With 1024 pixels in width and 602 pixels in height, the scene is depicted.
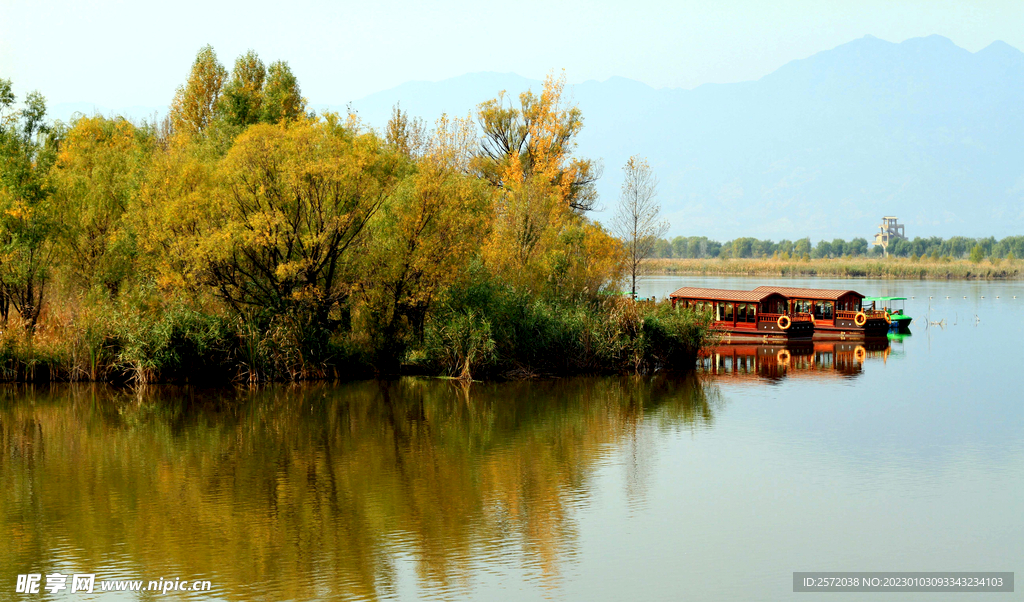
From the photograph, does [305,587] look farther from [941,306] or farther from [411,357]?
[941,306]

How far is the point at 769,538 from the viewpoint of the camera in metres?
14.6

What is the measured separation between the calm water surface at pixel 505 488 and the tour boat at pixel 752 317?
1775cm

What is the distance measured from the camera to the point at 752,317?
4909 centimetres

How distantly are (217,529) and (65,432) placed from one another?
9367 millimetres

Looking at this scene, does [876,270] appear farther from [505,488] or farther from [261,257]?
[505,488]

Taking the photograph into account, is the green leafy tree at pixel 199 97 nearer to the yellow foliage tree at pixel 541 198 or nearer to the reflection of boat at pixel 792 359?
the yellow foliage tree at pixel 541 198

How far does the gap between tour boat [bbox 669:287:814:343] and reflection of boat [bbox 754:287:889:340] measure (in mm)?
945

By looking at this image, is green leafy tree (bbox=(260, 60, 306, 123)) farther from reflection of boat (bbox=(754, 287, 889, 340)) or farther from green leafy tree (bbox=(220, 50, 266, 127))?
reflection of boat (bbox=(754, 287, 889, 340))

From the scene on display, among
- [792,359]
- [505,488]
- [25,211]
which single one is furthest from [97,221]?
[792,359]

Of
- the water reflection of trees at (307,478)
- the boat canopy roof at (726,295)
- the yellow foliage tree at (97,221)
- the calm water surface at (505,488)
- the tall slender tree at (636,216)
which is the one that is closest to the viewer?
the calm water surface at (505,488)

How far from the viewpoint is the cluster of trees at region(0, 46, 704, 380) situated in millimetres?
28828

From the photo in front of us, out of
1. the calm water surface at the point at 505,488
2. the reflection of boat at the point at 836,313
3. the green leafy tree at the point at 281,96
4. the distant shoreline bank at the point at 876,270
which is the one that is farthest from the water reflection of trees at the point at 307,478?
the distant shoreline bank at the point at 876,270

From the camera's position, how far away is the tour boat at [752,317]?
4781cm

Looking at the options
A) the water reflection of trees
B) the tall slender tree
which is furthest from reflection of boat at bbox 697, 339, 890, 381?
the water reflection of trees
